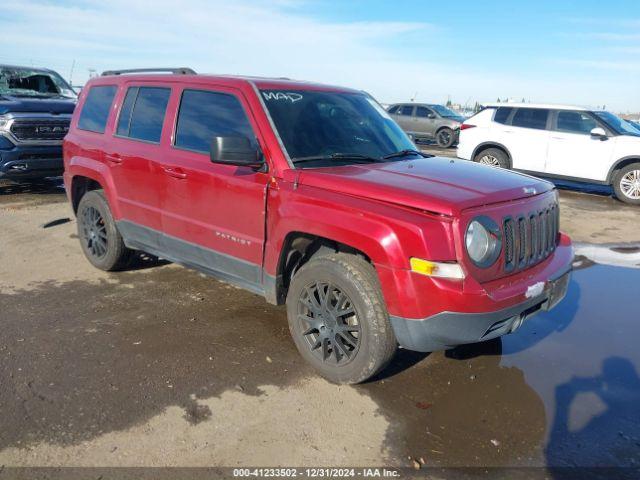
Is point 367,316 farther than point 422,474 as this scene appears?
Yes

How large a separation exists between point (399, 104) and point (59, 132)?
49.9 ft

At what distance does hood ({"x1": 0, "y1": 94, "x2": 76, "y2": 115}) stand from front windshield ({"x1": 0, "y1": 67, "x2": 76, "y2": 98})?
1.56ft

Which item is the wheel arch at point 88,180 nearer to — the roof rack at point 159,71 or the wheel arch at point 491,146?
the roof rack at point 159,71

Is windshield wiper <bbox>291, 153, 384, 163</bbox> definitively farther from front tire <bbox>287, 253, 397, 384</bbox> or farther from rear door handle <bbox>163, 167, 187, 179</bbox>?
rear door handle <bbox>163, 167, 187, 179</bbox>

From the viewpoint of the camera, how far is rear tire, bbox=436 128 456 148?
20406mm

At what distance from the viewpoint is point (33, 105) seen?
8.96 m

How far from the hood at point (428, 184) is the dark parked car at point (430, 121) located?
17166 millimetres

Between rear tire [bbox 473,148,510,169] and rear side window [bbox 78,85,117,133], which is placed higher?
rear side window [bbox 78,85,117,133]

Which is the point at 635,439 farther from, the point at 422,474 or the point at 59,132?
the point at 59,132

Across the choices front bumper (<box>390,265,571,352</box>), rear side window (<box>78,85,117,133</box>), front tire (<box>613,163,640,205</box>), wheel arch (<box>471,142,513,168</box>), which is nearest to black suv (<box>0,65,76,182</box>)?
rear side window (<box>78,85,117,133</box>)

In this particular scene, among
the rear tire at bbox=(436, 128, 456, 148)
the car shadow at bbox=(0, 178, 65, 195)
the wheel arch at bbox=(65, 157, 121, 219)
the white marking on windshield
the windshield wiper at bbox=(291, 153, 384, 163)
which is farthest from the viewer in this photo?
the rear tire at bbox=(436, 128, 456, 148)

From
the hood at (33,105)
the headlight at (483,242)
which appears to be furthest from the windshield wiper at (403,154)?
the hood at (33,105)

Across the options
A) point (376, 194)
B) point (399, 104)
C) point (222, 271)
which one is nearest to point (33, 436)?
point (222, 271)

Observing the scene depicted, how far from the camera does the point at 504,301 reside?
3.04 metres
